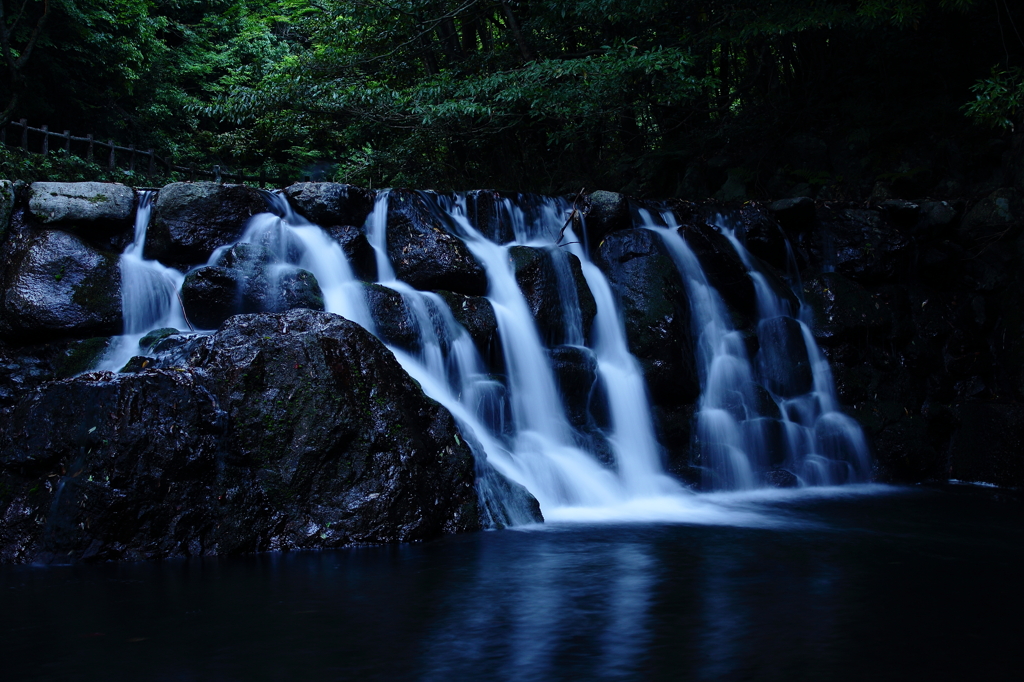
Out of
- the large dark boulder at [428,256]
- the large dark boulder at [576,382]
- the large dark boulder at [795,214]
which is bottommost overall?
the large dark boulder at [576,382]

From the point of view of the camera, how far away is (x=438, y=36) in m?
16.7

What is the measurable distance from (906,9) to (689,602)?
832 cm

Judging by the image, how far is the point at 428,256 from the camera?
28.2 ft

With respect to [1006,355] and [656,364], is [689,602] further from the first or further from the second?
[1006,355]

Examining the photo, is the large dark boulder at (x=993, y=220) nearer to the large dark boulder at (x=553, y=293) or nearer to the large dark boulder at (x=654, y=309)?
the large dark boulder at (x=654, y=309)

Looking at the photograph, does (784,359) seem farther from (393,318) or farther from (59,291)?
(59,291)

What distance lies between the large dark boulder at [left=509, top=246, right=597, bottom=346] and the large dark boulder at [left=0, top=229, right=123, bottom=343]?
13.0ft

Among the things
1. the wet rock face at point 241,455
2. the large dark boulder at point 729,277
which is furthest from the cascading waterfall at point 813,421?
the wet rock face at point 241,455

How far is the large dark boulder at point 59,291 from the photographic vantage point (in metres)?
7.18

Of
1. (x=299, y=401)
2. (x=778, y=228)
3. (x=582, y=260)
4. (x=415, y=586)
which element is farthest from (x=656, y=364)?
(x=415, y=586)

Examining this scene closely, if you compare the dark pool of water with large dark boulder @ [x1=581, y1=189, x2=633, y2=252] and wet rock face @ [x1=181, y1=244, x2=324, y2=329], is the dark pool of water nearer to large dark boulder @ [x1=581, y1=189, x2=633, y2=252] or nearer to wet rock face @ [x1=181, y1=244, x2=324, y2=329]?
wet rock face @ [x1=181, y1=244, x2=324, y2=329]

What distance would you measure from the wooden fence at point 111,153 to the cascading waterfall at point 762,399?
48.9ft

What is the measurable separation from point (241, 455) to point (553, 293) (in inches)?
165

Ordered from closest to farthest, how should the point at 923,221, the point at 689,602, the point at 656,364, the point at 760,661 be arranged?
the point at 760,661, the point at 689,602, the point at 656,364, the point at 923,221
